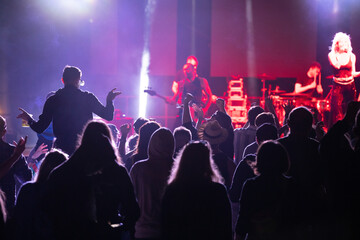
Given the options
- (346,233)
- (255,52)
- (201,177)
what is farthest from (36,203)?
(255,52)

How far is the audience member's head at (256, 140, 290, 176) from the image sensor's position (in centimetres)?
232

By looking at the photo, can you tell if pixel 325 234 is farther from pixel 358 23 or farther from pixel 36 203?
pixel 358 23

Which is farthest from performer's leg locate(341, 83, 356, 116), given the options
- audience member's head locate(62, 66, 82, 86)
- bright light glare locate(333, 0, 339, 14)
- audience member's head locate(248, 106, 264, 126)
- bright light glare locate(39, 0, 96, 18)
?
bright light glare locate(39, 0, 96, 18)

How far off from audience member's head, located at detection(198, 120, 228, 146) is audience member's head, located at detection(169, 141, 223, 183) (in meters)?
1.34

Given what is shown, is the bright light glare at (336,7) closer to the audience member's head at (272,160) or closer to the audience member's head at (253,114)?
the audience member's head at (253,114)

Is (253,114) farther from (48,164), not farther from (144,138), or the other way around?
(48,164)

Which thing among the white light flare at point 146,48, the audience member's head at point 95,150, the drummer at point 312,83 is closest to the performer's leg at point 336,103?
the drummer at point 312,83

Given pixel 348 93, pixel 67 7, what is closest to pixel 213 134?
pixel 348 93

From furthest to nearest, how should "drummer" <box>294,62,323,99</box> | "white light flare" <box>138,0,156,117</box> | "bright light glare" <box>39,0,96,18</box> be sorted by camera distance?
"white light flare" <box>138,0,156,117</box>, "bright light glare" <box>39,0,96,18</box>, "drummer" <box>294,62,323,99</box>

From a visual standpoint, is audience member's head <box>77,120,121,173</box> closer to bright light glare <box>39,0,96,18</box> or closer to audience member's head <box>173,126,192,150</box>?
audience member's head <box>173,126,192,150</box>

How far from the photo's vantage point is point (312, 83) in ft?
40.5

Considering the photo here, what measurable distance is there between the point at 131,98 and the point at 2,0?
450 cm

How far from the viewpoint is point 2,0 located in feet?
38.6

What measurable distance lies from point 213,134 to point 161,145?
3.56 feet
